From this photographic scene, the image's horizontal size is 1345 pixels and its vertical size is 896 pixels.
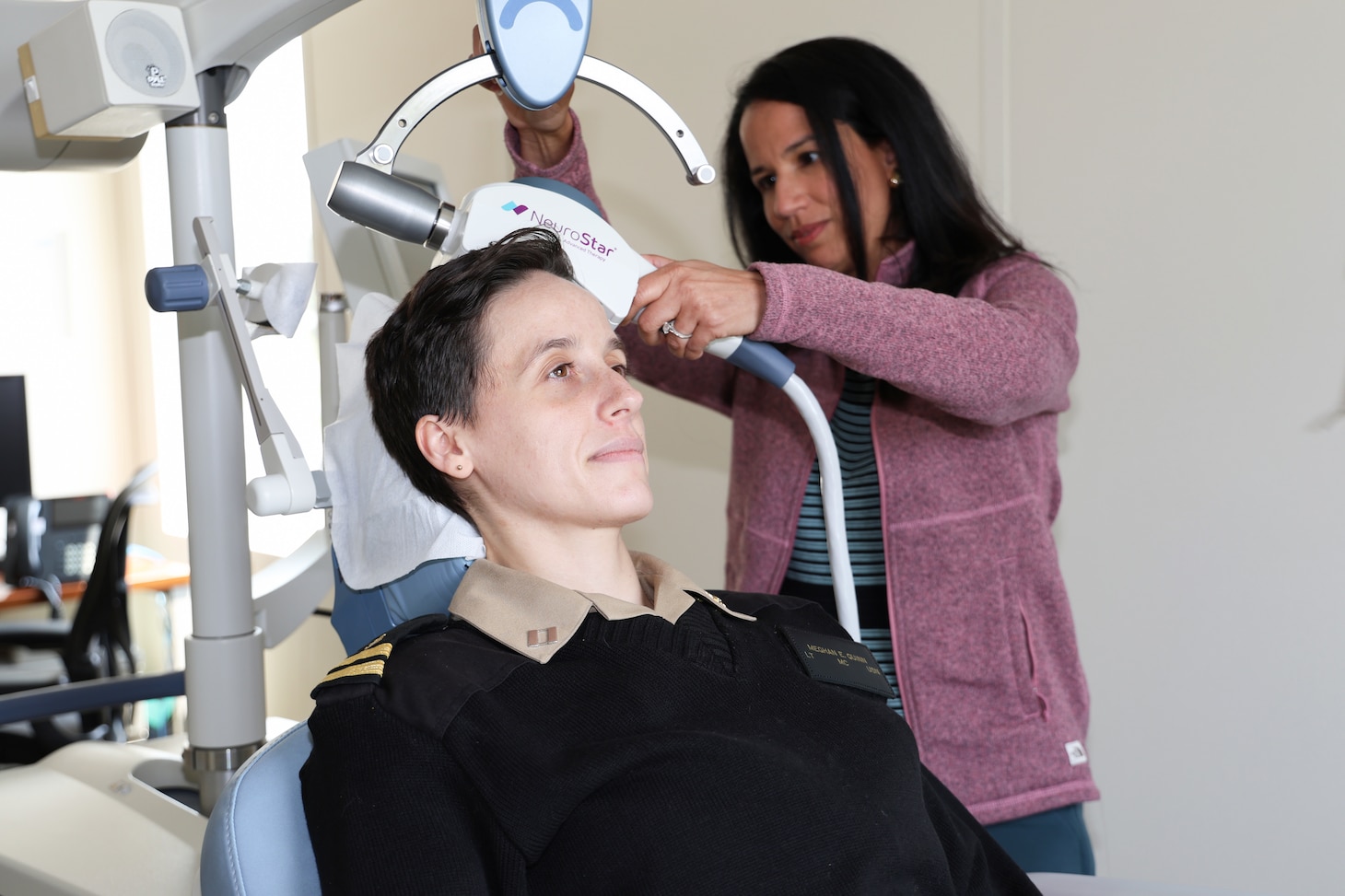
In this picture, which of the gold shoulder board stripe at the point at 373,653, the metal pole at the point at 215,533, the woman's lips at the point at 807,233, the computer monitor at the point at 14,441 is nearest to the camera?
the gold shoulder board stripe at the point at 373,653

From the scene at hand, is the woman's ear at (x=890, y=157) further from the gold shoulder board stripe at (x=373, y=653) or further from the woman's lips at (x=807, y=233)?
the gold shoulder board stripe at (x=373, y=653)

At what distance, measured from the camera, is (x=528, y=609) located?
40.0 inches

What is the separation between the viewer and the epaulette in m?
0.93

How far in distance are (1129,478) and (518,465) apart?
122 centimetres

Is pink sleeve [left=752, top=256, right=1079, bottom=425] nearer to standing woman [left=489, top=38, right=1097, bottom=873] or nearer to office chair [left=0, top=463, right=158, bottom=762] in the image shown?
standing woman [left=489, top=38, right=1097, bottom=873]

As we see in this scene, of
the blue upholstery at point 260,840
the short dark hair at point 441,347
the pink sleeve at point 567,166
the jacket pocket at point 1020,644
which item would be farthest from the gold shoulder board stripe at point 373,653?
the jacket pocket at point 1020,644

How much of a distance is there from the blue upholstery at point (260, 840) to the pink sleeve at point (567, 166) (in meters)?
0.73

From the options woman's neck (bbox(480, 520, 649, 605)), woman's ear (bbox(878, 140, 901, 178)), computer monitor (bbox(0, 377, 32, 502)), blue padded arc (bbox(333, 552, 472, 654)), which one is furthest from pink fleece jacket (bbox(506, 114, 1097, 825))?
computer monitor (bbox(0, 377, 32, 502))

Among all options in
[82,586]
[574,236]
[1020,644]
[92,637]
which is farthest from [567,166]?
[82,586]

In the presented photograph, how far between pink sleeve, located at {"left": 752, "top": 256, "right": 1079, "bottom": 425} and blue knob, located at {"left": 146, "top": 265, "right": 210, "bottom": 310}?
1.82 feet

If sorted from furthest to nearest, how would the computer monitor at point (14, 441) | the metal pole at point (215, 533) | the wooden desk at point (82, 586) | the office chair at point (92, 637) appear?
the computer monitor at point (14, 441) < the wooden desk at point (82, 586) < the office chair at point (92, 637) < the metal pole at point (215, 533)

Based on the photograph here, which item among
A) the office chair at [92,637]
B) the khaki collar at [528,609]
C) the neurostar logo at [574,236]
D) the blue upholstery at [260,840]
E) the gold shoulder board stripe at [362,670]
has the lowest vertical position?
the office chair at [92,637]

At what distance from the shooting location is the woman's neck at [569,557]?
3.66 ft

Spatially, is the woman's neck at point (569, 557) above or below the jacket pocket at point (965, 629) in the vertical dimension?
above
